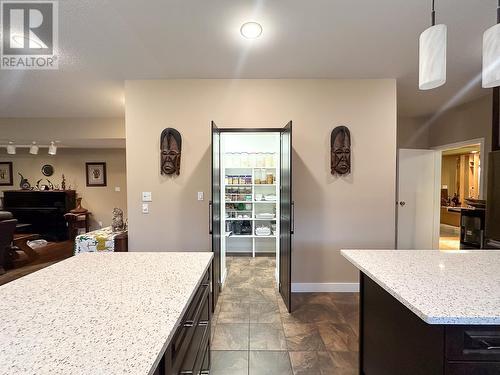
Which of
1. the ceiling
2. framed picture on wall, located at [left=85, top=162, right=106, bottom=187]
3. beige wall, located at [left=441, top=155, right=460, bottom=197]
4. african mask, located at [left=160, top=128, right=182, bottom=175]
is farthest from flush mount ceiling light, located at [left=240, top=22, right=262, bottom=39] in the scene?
beige wall, located at [left=441, top=155, right=460, bottom=197]

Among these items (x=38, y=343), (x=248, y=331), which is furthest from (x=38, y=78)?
(x=248, y=331)

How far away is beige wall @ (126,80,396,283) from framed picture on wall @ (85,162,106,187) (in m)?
4.31

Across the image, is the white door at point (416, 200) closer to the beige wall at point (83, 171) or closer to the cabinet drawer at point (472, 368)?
the cabinet drawer at point (472, 368)

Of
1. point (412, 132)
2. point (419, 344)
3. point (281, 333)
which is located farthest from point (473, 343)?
Answer: point (412, 132)

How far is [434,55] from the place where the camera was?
1.25m

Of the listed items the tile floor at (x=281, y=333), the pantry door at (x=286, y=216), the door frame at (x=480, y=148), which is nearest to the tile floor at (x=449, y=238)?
the door frame at (x=480, y=148)

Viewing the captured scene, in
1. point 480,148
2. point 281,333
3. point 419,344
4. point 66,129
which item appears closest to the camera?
point 419,344

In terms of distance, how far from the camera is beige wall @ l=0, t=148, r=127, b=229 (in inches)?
263

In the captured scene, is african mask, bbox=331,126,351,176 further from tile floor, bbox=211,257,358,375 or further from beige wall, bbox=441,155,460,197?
beige wall, bbox=441,155,460,197

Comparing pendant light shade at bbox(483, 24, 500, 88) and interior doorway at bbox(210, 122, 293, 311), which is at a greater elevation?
pendant light shade at bbox(483, 24, 500, 88)

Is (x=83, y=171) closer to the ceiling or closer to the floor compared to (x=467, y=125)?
closer to the floor

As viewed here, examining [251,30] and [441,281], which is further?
[251,30]

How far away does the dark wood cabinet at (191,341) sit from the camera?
90 cm

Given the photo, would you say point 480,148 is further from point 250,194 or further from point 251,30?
point 251,30
